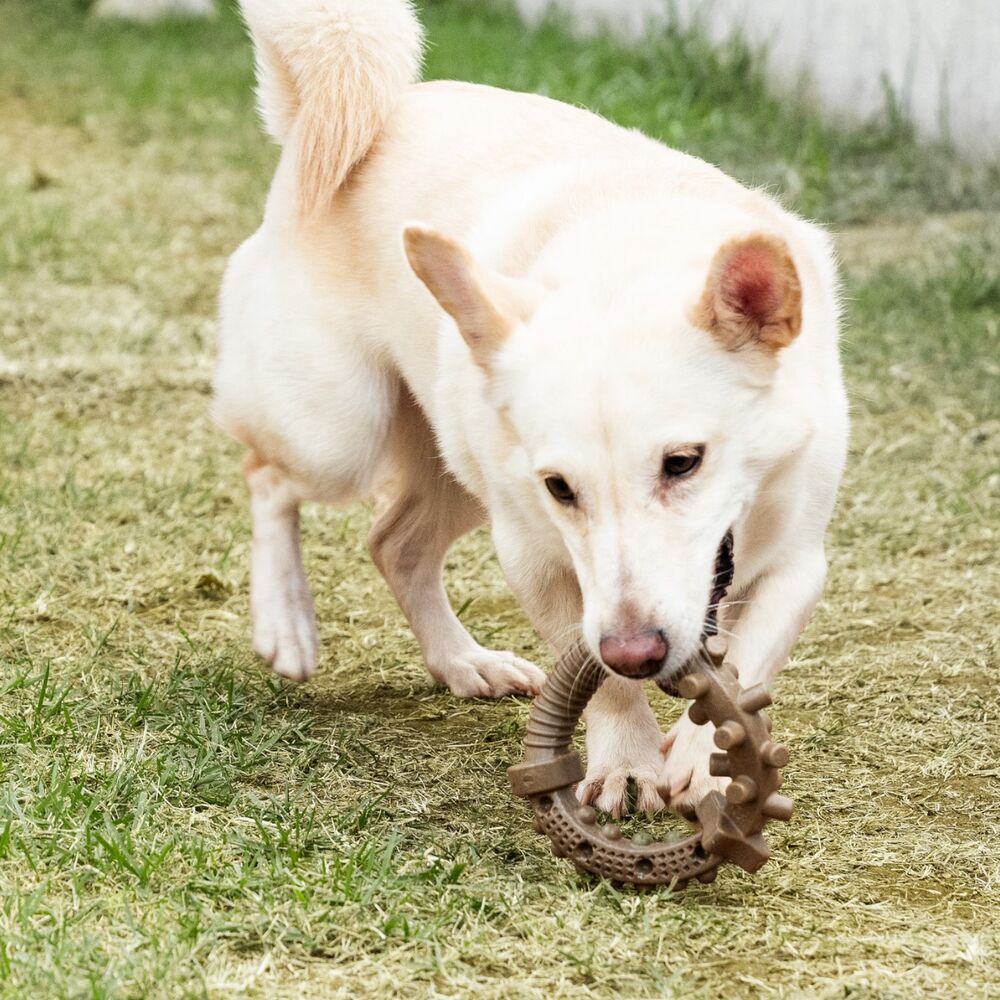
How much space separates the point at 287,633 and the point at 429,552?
1.34 ft

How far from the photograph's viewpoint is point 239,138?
9039 millimetres

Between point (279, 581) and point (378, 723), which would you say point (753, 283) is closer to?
point (378, 723)

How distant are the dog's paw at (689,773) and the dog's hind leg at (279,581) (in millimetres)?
1013

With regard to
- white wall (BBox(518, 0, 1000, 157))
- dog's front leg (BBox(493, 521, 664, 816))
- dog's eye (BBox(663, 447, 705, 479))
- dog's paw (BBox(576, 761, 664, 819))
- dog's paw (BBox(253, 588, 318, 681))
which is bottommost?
white wall (BBox(518, 0, 1000, 157))

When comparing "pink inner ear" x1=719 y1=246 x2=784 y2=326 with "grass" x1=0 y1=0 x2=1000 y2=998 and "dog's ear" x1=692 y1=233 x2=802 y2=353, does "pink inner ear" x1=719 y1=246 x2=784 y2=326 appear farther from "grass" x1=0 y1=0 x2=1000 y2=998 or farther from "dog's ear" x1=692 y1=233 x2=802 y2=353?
"grass" x1=0 y1=0 x2=1000 y2=998

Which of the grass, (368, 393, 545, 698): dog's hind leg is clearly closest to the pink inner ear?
the grass

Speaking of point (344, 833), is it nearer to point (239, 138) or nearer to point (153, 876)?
point (153, 876)

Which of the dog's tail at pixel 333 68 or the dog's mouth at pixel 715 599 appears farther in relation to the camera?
the dog's tail at pixel 333 68

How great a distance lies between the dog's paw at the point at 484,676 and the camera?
3547mm

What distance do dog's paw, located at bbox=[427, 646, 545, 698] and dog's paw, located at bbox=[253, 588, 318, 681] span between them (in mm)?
282

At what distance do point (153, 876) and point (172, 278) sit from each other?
14.7 ft

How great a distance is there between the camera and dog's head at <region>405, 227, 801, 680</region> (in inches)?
98.0

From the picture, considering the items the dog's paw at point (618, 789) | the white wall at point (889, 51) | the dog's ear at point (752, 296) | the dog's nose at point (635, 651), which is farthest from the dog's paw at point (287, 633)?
the white wall at point (889, 51)

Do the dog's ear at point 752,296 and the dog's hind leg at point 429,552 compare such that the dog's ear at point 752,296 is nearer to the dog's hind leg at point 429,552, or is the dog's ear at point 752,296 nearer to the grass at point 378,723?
the grass at point 378,723
